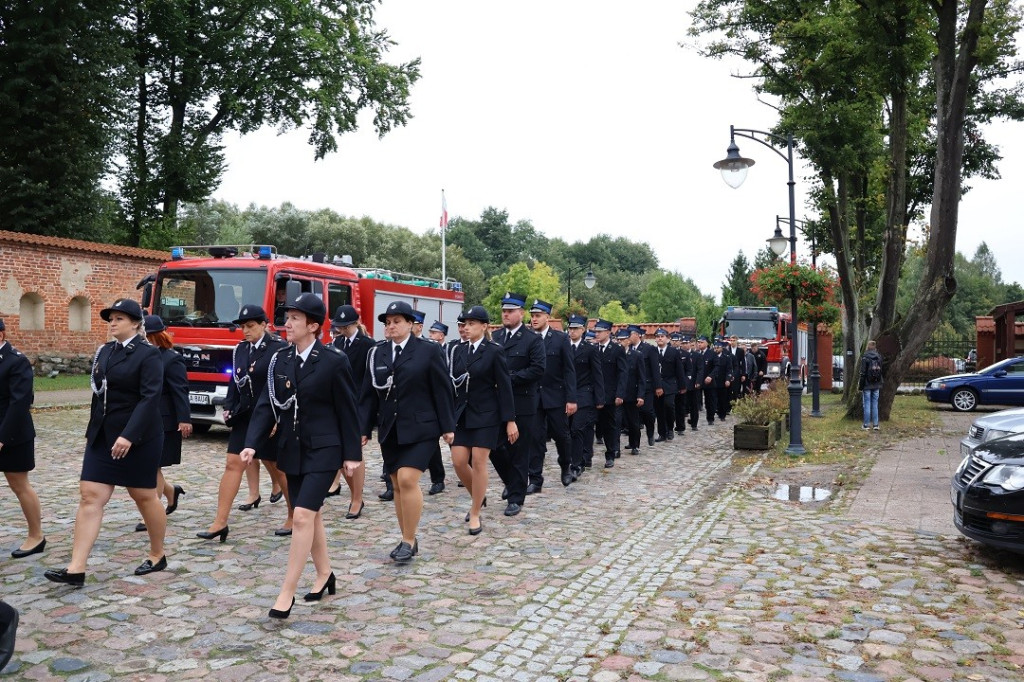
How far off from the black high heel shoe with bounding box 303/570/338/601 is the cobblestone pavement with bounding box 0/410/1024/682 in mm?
58

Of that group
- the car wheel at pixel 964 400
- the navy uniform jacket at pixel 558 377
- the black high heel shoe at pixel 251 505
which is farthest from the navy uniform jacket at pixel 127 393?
the car wheel at pixel 964 400

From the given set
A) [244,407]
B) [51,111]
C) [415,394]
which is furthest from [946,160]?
[51,111]

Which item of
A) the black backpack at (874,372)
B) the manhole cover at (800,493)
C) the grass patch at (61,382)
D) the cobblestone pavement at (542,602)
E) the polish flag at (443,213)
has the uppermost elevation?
the polish flag at (443,213)

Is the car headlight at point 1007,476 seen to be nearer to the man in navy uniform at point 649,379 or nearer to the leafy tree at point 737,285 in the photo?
the man in navy uniform at point 649,379

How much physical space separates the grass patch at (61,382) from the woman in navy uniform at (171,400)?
1532 cm

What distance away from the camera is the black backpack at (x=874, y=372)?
16375 mm

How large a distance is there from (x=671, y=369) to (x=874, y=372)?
428 cm

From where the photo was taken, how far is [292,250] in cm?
6247

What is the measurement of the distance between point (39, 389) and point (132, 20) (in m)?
15.3

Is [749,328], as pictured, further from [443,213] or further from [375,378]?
[375,378]

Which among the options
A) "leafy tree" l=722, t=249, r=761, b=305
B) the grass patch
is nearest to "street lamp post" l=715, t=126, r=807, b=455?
the grass patch

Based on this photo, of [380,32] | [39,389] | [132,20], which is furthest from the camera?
[380,32]

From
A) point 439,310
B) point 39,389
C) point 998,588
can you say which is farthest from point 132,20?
point 998,588

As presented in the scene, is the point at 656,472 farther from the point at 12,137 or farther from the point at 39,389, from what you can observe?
the point at 12,137
